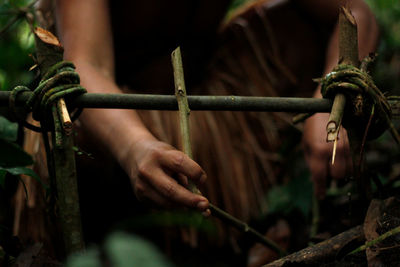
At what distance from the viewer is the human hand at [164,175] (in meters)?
0.66

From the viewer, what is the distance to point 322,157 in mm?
1049

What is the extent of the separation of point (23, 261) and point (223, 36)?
121cm

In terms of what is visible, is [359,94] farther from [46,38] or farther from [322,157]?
[46,38]

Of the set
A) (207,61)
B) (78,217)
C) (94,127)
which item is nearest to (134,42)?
(207,61)

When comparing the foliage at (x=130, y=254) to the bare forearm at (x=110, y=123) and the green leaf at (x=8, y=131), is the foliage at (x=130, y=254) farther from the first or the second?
the green leaf at (x=8, y=131)

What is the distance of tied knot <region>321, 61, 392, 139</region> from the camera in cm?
70

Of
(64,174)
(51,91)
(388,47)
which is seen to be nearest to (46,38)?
(51,91)

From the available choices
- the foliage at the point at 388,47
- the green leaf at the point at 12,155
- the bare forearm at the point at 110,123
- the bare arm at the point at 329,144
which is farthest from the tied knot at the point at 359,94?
the foliage at the point at 388,47

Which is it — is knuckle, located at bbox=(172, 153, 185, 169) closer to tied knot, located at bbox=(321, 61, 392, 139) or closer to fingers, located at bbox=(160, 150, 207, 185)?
→ fingers, located at bbox=(160, 150, 207, 185)

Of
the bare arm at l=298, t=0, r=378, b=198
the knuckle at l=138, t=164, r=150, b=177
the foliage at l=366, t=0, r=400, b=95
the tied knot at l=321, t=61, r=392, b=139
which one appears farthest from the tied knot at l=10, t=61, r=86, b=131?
the foliage at l=366, t=0, r=400, b=95

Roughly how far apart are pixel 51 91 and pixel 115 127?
261 mm

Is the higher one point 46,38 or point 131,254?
point 46,38

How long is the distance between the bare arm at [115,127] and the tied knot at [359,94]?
27 cm

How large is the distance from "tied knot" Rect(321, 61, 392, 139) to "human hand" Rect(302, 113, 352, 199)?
0.28m
